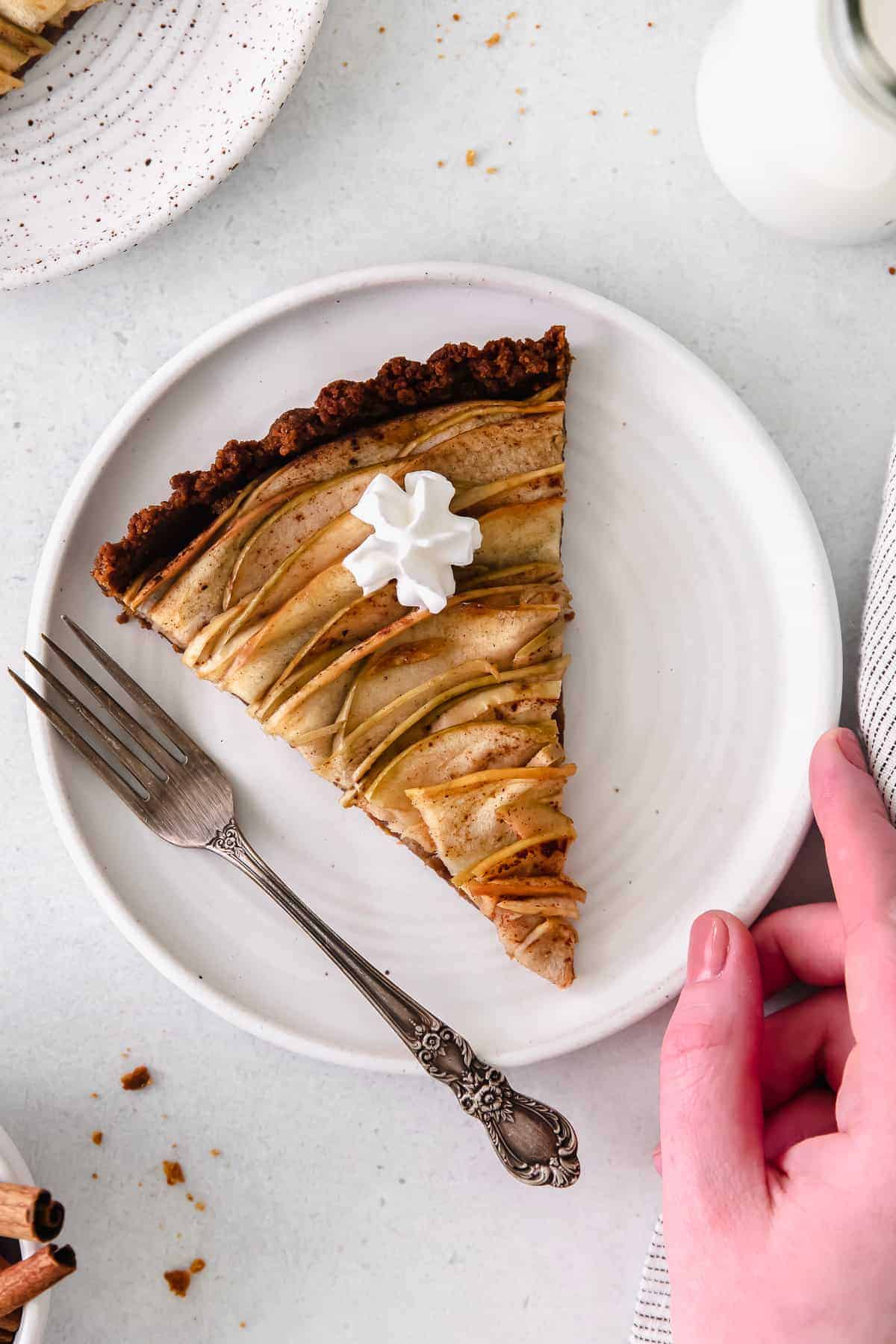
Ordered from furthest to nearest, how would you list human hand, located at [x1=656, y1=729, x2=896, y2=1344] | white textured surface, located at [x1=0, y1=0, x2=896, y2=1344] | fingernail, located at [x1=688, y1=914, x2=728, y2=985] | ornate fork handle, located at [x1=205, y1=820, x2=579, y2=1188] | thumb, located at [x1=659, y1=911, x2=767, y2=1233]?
white textured surface, located at [x1=0, y1=0, x2=896, y2=1344]
ornate fork handle, located at [x1=205, y1=820, x2=579, y2=1188]
fingernail, located at [x1=688, y1=914, x2=728, y2=985]
thumb, located at [x1=659, y1=911, x2=767, y2=1233]
human hand, located at [x1=656, y1=729, x2=896, y2=1344]

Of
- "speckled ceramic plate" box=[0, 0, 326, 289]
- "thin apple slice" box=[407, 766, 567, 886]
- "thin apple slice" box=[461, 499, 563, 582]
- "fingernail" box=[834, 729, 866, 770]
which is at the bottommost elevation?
"fingernail" box=[834, 729, 866, 770]

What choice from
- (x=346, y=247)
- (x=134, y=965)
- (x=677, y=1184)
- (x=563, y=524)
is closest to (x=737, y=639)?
(x=563, y=524)

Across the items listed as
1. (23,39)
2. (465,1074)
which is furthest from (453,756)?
(23,39)

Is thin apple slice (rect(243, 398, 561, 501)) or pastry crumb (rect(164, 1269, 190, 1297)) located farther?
pastry crumb (rect(164, 1269, 190, 1297))

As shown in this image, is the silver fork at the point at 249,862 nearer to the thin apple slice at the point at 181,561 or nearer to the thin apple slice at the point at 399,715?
the thin apple slice at the point at 181,561

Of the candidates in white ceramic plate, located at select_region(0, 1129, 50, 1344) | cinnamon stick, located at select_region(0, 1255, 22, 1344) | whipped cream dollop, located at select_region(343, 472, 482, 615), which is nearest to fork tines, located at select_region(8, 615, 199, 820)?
whipped cream dollop, located at select_region(343, 472, 482, 615)

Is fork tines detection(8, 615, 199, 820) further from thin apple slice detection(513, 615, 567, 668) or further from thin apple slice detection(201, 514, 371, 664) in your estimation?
thin apple slice detection(513, 615, 567, 668)
